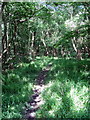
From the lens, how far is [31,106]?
17.9 ft

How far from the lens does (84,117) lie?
14.1 ft

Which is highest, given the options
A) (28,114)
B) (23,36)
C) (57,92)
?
(23,36)

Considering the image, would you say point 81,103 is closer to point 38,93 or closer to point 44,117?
point 44,117

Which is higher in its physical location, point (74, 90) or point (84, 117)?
point (74, 90)

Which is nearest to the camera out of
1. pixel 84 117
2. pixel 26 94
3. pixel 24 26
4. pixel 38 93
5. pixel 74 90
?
pixel 84 117

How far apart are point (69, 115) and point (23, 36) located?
13.9 m

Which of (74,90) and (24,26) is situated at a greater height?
(24,26)

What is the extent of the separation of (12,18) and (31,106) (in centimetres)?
723

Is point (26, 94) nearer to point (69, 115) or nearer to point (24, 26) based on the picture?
point (69, 115)

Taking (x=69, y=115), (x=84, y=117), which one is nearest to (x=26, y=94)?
(x=69, y=115)

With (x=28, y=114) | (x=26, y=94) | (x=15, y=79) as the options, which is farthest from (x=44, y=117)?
(x=15, y=79)

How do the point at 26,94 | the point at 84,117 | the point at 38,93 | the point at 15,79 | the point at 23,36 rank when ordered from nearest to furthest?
the point at 84,117 → the point at 26,94 → the point at 38,93 → the point at 15,79 → the point at 23,36

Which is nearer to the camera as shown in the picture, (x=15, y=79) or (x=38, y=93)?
(x=38, y=93)

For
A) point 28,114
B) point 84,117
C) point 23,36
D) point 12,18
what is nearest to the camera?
point 84,117
